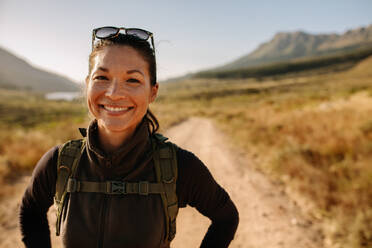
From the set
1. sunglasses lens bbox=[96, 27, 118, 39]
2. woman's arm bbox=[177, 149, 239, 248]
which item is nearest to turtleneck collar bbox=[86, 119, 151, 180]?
woman's arm bbox=[177, 149, 239, 248]

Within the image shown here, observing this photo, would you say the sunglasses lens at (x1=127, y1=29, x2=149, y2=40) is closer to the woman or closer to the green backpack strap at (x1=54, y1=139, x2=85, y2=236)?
the woman

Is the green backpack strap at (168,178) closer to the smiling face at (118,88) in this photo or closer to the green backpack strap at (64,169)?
the smiling face at (118,88)

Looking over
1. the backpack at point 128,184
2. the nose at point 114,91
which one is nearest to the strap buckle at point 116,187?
the backpack at point 128,184

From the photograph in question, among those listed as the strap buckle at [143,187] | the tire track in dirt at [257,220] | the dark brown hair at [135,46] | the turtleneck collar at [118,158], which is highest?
the dark brown hair at [135,46]

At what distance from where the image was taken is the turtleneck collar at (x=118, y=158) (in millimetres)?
1415

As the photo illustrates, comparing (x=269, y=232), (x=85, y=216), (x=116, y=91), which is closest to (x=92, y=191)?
(x=85, y=216)

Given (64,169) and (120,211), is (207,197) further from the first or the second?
(64,169)

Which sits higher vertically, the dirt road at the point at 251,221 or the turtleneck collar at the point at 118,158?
the turtleneck collar at the point at 118,158

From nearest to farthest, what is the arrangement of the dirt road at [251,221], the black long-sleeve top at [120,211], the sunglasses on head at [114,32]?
the black long-sleeve top at [120,211]
the sunglasses on head at [114,32]
the dirt road at [251,221]

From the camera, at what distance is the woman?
1.30 m

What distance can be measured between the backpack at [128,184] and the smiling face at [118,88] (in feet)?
0.92

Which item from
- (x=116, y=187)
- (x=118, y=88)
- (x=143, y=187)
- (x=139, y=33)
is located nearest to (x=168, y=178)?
(x=143, y=187)

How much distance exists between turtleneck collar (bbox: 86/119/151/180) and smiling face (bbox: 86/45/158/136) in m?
0.12

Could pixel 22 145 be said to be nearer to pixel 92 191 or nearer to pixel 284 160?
pixel 92 191
